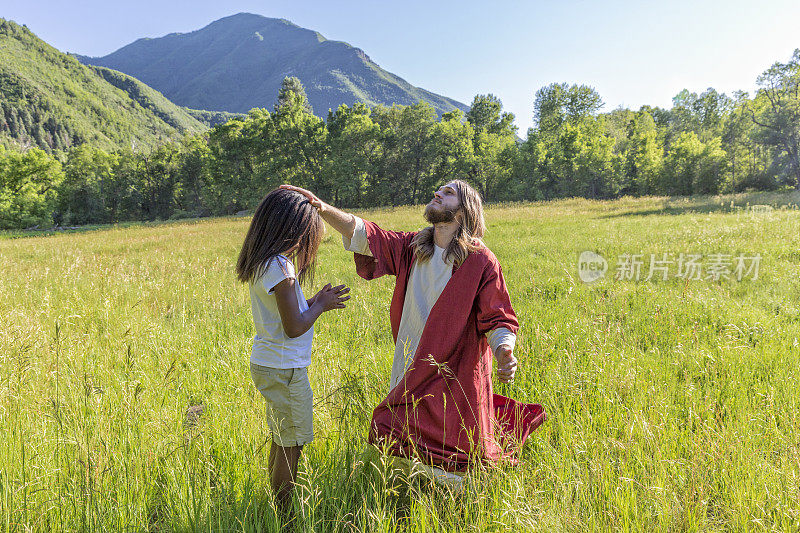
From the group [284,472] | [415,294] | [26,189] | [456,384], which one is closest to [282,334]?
[284,472]

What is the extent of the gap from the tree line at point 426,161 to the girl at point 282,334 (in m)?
46.9

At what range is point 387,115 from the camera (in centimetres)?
5372

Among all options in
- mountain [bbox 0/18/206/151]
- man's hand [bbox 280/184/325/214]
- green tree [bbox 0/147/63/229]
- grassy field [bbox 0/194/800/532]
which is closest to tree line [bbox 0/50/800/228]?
green tree [bbox 0/147/63/229]

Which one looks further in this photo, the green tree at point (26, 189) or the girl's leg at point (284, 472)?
the green tree at point (26, 189)

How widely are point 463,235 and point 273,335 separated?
1.32 m

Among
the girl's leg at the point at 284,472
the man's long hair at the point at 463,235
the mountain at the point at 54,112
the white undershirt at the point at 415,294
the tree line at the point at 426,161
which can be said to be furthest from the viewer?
the mountain at the point at 54,112

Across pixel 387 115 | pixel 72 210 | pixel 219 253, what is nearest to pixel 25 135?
pixel 72 210

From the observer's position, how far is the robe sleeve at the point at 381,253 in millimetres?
2621

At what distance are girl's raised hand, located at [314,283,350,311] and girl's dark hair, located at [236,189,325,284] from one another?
0.88 ft

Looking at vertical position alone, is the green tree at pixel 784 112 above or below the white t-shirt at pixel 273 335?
above

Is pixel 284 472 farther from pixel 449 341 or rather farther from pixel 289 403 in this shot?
pixel 449 341

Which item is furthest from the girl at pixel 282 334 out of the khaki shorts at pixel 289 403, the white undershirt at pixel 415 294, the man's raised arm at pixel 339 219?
the white undershirt at pixel 415 294

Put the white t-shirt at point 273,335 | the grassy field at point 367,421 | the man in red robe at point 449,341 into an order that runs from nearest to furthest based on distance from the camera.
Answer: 1. the grassy field at point 367,421
2. the white t-shirt at point 273,335
3. the man in red robe at point 449,341

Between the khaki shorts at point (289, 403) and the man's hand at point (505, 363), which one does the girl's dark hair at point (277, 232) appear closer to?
the khaki shorts at point (289, 403)
